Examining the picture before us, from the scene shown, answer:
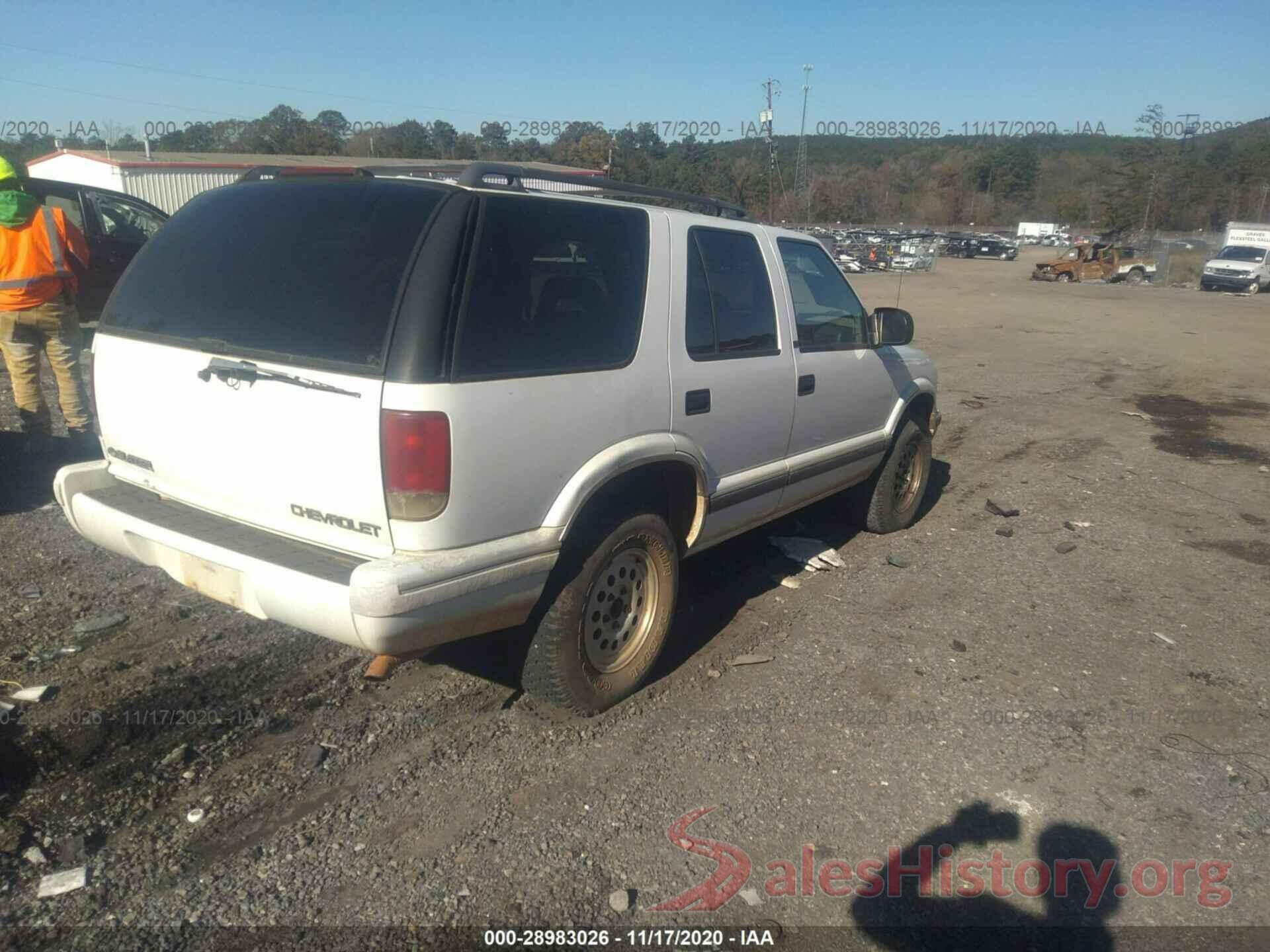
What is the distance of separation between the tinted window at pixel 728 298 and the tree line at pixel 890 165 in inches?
132

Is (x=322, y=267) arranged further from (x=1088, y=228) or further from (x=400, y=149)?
(x=1088, y=228)

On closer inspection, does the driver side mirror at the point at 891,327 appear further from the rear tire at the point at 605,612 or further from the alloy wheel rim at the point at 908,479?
the rear tire at the point at 605,612

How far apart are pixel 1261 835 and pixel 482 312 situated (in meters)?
3.19

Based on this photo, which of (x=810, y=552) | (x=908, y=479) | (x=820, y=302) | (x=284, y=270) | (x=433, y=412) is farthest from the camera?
(x=908, y=479)

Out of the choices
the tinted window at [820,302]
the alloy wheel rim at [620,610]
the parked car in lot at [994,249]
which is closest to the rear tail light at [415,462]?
the alloy wheel rim at [620,610]

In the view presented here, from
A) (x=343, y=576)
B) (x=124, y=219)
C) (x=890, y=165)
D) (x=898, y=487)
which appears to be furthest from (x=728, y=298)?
(x=890, y=165)

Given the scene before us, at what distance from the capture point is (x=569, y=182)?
370 centimetres

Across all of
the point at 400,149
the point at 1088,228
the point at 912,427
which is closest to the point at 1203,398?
the point at 912,427

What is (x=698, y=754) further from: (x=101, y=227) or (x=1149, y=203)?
(x=1149, y=203)

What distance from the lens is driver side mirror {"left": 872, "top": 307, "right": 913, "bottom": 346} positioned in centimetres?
519

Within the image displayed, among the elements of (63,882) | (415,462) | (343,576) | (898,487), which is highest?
(415,462)

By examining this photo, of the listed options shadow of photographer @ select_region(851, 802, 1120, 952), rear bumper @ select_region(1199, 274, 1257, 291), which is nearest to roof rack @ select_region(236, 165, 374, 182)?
shadow of photographer @ select_region(851, 802, 1120, 952)

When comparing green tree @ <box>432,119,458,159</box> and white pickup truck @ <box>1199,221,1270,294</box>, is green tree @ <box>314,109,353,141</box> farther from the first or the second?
white pickup truck @ <box>1199,221,1270,294</box>

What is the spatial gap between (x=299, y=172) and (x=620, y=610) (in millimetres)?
2167
